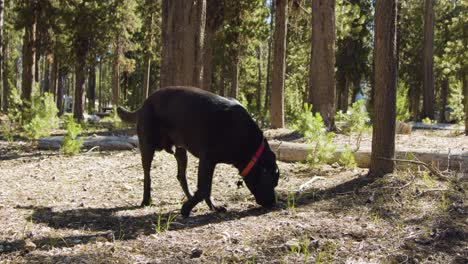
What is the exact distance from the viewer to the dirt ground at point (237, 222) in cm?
374

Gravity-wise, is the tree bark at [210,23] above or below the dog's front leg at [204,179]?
above

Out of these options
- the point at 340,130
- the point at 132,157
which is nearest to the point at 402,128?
the point at 340,130

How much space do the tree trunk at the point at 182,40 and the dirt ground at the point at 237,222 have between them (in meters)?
3.95

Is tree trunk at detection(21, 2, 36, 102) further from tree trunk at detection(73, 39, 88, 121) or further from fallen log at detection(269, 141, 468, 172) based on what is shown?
fallen log at detection(269, 141, 468, 172)

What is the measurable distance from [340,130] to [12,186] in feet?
27.2

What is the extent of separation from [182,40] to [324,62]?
12.5 ft

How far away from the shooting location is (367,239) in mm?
4105

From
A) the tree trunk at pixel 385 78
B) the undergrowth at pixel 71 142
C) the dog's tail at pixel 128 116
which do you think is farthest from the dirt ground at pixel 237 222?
the undergrowth at pixel 71 142

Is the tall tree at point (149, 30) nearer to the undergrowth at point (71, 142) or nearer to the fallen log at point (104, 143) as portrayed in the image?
the fallen log at point (104, 143)

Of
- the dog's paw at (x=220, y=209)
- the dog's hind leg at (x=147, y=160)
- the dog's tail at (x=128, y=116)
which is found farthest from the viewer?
the dog's tail at (x=128, y=116)

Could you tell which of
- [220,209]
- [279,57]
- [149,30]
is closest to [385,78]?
[220,209]

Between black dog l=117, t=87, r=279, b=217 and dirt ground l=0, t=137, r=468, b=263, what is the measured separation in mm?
337

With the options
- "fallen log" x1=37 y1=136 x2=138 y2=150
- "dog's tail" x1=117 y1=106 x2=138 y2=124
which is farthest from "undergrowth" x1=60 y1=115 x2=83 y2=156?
"dog's tail" x1=117 y1=106 x2=138 y2=124

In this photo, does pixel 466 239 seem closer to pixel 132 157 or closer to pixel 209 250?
pixel 209 250
